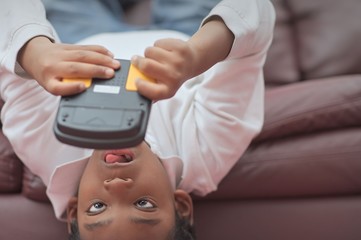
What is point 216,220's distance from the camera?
47.6 inches

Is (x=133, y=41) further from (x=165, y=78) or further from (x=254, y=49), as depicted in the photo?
(x=165, y=78)

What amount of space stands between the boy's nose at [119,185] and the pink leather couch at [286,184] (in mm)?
267

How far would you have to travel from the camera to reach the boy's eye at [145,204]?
994 millimetres

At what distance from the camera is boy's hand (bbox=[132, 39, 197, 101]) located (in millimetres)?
797

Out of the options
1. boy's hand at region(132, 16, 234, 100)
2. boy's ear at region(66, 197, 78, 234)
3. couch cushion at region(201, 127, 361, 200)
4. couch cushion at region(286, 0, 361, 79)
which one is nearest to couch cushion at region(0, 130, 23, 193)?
boy's ear at region(66, 197, 78, 234)

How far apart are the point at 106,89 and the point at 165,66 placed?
0.28ft

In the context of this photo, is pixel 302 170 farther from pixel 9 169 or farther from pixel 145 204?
pixel 9 169

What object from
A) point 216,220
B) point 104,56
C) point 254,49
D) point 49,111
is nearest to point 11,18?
point 49,111

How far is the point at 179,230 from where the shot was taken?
105cm

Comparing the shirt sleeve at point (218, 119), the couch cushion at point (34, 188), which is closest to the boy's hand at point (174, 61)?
the shirt sleeve at point (218, 119)

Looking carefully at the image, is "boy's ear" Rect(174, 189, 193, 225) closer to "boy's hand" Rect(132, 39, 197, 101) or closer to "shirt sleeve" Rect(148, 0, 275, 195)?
"shirt sleeve" Rect(148, 0, 275, 195)

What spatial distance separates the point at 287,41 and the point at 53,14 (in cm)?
58

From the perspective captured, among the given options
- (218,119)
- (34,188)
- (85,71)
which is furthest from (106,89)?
(34,188)

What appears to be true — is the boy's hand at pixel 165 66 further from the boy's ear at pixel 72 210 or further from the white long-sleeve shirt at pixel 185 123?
the boy's ear at pixel 72 210
